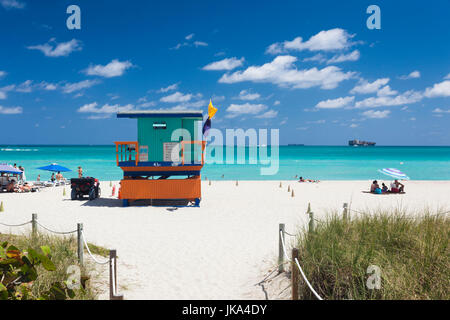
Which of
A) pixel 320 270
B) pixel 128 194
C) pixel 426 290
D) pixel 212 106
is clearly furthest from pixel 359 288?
pixel 128 194

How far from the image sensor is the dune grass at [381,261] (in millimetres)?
5375

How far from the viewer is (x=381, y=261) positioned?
5797 mm

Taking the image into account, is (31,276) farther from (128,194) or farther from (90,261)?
(128,194)

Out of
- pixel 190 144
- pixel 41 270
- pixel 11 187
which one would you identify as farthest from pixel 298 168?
pixel 41 270

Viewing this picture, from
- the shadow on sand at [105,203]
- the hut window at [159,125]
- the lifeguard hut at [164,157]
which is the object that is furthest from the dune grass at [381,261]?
the shadow on sand at [105,203]

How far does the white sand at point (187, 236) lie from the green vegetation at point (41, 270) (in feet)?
3.14

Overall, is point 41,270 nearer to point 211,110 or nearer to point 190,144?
point 211,110

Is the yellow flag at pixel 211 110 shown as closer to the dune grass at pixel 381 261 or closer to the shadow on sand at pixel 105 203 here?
the shadow on sand at pixel 105 203

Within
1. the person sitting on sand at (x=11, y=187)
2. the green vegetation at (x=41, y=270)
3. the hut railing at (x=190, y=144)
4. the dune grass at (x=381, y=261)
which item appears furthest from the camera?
the person sitting on sand at (x=11, y=187)

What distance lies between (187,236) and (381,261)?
22.0 ft

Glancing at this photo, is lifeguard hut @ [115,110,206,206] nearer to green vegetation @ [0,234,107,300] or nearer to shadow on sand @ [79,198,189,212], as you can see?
shadow on sand @ [79,198,189,212]

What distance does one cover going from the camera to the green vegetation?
4.05 metres

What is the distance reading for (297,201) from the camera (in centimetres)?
1977
